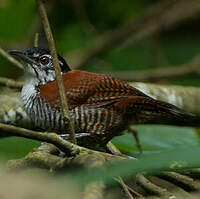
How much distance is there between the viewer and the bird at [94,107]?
8.46 feet

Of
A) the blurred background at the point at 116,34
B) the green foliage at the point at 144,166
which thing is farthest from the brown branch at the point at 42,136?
the blurred background at the point at 116,34

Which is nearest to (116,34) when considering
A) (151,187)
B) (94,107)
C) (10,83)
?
(10,83)

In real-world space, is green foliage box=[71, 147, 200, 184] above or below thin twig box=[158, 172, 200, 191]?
above

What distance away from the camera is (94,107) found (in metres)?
2.65

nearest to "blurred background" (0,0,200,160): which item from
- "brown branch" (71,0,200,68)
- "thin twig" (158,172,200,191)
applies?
"brown branch" (71,0,200,68)

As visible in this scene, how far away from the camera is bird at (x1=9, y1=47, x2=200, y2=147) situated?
2.58m

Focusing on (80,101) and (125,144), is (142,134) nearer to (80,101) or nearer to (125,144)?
A: (125,144)

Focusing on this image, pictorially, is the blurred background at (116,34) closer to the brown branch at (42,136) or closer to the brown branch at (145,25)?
the brown branch at (145,25)

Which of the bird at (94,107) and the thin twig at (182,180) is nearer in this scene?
the thin twig at (182,180)

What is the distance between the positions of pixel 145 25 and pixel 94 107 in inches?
168

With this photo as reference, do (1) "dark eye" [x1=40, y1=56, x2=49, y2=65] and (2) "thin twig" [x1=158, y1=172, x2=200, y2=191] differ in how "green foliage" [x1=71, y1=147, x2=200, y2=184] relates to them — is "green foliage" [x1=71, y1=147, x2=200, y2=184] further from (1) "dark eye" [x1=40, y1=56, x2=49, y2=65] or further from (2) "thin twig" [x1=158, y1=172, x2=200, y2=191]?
(1) "dark eye" [x1=40, y1=56, x2=49, y2=65]

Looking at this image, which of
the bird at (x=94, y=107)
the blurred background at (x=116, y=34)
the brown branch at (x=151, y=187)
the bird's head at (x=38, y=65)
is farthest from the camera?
the blurred background at (x=116, y=34)

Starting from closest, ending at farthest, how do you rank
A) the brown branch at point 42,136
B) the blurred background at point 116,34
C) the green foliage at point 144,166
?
the green foliage at point 144,166, the brown branch at point 42,136, the blurred background at point 116,34

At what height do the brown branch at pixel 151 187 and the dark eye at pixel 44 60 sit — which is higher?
the dark eye at pixel 44 60
